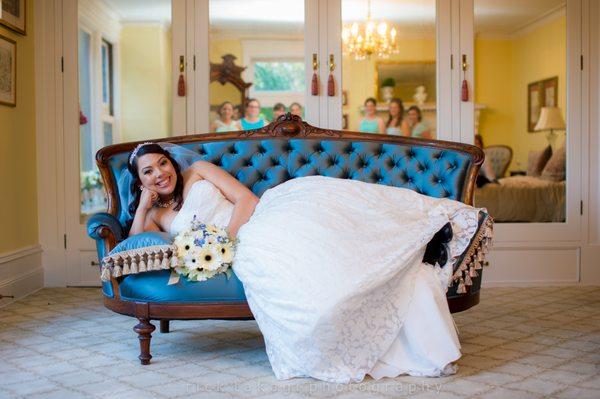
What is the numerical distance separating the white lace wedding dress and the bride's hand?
2.07 feet

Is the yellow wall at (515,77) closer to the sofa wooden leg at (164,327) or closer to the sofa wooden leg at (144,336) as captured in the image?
the sofa wooden leg at (164,327)

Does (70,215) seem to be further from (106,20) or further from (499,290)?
(499,290)

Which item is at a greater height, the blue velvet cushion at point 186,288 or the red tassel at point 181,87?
the red tassel at point 181,87

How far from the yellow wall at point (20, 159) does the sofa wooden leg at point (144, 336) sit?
6.35 ft

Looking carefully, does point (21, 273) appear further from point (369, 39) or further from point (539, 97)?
point (539, 97)

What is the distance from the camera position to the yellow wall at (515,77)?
16.6 ft

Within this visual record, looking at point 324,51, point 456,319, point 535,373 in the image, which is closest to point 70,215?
point 324,51

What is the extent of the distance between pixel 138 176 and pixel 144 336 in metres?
0.81

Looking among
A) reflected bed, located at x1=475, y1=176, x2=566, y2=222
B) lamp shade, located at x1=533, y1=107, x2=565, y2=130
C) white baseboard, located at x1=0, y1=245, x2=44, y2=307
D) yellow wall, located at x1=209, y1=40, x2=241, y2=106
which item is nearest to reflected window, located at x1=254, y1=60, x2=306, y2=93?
yellow wall, located at x1=209, y1=40, x2=241, y2=106

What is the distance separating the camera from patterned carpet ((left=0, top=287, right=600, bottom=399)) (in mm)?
2605

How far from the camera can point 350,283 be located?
2.64 metres

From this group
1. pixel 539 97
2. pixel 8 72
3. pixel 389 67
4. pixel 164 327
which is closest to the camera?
pixel 164 327

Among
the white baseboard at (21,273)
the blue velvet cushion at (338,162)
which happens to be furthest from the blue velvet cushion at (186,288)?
Result: the white baseboard at (21,273)

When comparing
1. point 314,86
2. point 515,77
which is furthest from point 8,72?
point 515,77
